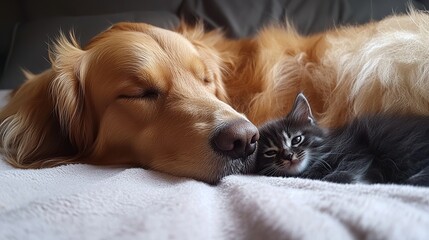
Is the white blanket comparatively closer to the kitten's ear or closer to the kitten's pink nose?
the kitten's pink nose

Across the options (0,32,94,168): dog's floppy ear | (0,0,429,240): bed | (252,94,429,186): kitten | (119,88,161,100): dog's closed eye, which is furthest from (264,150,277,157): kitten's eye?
(0,32,94,168): dog's floppy ear

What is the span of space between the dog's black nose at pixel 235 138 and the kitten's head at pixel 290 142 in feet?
0.41

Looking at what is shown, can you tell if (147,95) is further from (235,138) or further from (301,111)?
(301,111)

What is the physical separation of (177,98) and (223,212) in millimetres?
487

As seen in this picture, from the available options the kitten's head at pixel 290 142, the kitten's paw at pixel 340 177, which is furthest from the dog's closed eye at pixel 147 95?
the kitten's paw at pixel 340 177

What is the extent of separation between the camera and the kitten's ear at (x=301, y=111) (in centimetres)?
121

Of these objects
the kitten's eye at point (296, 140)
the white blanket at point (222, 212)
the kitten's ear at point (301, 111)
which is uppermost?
the white blanket at point (222, 212)

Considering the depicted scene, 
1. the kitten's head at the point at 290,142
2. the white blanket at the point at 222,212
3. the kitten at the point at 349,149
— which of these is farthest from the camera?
the kitten's head at the point at 290,142

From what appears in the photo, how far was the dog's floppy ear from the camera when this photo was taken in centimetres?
122

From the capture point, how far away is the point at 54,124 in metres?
1.26

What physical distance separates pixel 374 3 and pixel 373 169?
62.9 inches

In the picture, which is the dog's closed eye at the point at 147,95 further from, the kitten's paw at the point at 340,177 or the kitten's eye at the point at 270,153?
the kitten's paw at the point at 340,177

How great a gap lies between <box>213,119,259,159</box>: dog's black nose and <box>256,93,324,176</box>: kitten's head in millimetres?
125

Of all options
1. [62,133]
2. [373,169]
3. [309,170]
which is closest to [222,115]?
[309,170]
